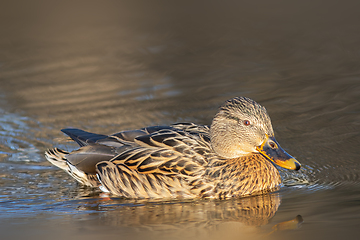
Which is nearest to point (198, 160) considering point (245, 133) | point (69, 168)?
point (245, 133)

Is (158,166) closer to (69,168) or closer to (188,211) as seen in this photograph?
(188,211)

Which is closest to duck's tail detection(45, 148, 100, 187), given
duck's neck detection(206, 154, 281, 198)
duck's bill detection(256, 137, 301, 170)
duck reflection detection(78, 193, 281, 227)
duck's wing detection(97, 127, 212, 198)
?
duck's wing detection(97, 127, 212, 198)

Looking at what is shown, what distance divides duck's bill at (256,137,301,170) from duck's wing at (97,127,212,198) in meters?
0.84

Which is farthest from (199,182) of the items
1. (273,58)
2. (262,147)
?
(273,58)

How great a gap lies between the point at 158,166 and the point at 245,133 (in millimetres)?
1312

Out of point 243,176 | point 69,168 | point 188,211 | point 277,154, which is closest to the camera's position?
point 188,211

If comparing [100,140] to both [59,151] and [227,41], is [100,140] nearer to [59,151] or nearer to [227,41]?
[59,151]

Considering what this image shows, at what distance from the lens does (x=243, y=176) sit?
25.0 feet

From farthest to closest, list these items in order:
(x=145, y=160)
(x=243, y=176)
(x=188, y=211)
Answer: (x=145, y=160) < (x=243, y=176) < (x=188, y=211)

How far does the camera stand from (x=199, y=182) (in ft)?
24.5

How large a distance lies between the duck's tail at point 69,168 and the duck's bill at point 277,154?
2585 mm

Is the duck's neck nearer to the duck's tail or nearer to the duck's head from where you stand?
the duck's head

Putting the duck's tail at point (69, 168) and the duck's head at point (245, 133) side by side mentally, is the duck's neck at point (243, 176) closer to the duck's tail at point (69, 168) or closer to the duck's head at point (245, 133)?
the duck's head at point (245, 133)

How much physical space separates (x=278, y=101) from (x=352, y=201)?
4135 mm
